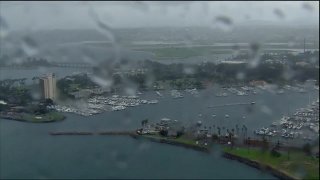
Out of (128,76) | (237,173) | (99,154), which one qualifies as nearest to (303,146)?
(237,173)

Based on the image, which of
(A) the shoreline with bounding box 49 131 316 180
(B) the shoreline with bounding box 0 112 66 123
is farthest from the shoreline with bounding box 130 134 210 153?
(B) the shoreline with bounding box 0 112 66 123

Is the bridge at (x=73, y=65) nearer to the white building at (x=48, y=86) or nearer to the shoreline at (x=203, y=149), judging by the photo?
the white building at (x=48, y=86)

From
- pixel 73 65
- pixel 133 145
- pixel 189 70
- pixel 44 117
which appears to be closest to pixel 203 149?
pixel 133 145

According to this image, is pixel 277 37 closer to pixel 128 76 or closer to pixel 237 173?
pixel 237 173

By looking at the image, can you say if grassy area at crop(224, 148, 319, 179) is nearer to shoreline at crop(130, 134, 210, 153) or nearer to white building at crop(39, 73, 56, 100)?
shoreline at crop(130, 134, 210, 153)

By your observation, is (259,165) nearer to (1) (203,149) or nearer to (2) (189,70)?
(1) (203,149)

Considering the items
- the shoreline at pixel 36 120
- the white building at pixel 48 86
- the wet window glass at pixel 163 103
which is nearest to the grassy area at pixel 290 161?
the wet window glass at pixel 163 103
